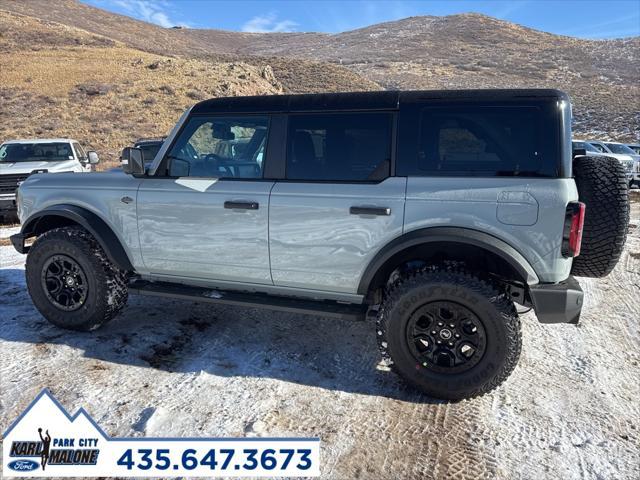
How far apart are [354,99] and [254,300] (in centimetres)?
165

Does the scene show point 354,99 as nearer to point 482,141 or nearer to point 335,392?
point 482,141

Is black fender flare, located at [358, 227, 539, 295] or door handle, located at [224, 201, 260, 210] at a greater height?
door handle, located at [224, 201, 260, 210]

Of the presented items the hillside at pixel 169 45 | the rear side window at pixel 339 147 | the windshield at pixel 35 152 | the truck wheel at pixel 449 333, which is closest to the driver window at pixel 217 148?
the rear side window at pixel 339 147

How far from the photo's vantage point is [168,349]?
12.1ft

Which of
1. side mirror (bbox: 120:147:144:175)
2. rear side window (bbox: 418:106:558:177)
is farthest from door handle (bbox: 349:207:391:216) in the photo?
side mirror (bbox: 120:147:144:175)

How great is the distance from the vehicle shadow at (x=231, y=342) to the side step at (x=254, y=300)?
427 millimetres

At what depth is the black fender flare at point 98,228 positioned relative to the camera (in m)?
3.79

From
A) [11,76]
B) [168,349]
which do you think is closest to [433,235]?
[168,349]

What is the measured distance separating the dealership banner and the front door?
1.28 m

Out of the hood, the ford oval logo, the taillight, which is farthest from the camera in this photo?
the hood

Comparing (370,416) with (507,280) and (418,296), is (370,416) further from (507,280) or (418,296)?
(507,280)

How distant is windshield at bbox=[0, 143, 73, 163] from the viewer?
10.1 metres

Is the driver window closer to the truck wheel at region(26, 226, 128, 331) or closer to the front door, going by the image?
the front door

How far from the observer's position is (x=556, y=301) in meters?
2.80
